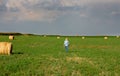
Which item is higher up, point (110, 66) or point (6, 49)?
point (6, 49)

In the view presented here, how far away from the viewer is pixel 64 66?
90.9 ft

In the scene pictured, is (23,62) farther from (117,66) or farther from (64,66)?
(117,66)

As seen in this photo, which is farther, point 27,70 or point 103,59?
point 103,59

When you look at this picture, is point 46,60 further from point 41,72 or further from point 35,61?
point 41,72

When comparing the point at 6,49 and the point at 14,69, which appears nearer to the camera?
the point at 14,69

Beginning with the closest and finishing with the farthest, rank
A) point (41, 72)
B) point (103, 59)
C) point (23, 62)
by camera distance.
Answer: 1. point (41, 72)
2. point (23, 62)
3. point (103, 59)

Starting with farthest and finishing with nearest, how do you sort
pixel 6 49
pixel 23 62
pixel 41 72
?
pixel 6 49 < pixel 23 62 < pixel 41 72

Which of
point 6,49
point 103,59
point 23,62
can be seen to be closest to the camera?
point 23,62

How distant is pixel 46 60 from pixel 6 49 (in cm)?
652

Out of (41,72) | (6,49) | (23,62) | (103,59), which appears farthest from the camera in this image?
(6,49)

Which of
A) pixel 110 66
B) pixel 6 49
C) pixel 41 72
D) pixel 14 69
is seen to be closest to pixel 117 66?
pixel 110 66

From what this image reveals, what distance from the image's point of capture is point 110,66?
28.4m

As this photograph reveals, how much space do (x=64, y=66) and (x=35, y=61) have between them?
8.94 feet

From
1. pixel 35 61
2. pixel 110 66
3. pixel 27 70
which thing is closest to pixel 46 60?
pixel 35 61
